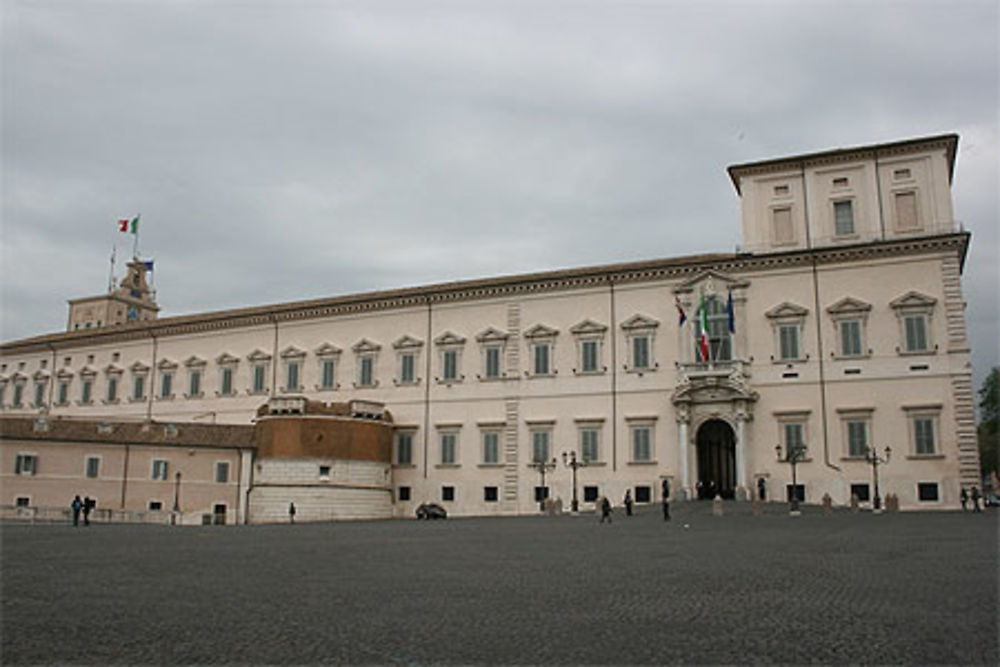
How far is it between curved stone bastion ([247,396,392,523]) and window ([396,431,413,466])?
1654 millimetres

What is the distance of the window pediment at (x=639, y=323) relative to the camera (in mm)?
41531

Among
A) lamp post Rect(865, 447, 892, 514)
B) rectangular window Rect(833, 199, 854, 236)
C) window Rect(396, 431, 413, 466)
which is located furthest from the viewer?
window Rect(396, 431, 413, 466)

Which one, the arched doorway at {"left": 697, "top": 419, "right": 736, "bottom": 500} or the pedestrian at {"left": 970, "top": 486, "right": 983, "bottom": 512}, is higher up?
the arched doorway at {"left": 697, "top": 419, "right": 736, "bottom": 500}

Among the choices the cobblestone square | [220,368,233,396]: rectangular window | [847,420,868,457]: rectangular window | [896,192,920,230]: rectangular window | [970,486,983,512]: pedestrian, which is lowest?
the cobblestone square

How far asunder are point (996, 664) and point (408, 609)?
231 inches

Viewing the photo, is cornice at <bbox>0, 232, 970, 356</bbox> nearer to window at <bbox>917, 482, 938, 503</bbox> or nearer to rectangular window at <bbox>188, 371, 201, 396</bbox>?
rectangular window at <bbox>188, 371, 201, 396</bbox>

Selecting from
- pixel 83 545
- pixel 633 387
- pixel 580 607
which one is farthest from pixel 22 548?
pixel 633 387

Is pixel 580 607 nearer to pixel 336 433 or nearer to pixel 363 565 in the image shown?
pixel 363 565

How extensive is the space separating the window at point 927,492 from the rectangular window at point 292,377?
106 ft

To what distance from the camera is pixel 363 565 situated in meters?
15.7

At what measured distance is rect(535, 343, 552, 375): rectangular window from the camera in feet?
144

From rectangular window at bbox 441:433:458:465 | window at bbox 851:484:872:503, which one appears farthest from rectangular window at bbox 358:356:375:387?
window at bbox 851:484:872:503

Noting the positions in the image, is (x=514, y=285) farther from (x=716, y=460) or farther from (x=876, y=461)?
(x=876, y=461)

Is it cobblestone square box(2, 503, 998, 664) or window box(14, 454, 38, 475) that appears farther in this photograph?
window box(14, 454, 38, 475)
